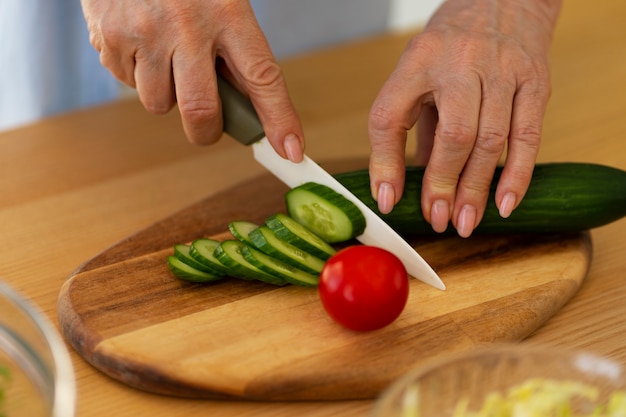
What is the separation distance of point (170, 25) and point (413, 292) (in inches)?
33.6

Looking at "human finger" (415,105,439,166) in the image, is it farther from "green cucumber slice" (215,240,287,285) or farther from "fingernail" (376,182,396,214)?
"green cucumber slice" (215,240,287,285)

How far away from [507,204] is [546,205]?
0.41 feet

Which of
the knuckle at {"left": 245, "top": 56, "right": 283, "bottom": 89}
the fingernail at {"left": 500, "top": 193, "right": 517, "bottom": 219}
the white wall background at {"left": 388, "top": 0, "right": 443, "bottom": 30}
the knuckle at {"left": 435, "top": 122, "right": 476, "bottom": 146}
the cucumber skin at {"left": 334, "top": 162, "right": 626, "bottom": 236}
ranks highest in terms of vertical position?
the knuckle at {"left": 245, "top": 56, "right": 283, "bottom": 89}

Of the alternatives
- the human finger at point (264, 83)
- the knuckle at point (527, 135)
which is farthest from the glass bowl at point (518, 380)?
the human finger at point (264, 83)

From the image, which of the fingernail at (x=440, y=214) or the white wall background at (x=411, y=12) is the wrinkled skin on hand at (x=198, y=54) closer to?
the fingernail at (x=440, y=214)

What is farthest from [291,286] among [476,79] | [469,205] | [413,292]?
[476,79]

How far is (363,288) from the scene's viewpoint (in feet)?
6.04

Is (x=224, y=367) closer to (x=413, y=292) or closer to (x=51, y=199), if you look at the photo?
(x=413, y=292)

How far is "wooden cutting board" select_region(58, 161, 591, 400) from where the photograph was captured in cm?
178

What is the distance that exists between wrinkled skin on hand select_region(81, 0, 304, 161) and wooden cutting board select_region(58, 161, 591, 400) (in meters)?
0.35

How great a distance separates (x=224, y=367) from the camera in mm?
1779

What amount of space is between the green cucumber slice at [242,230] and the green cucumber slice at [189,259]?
4.3 inches

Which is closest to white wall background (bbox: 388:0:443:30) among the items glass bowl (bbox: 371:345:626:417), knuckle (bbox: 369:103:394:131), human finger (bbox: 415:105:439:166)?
human finger (bbox: 415:105:439:166)

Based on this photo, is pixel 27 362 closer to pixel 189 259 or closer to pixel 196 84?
pixel 189 259
